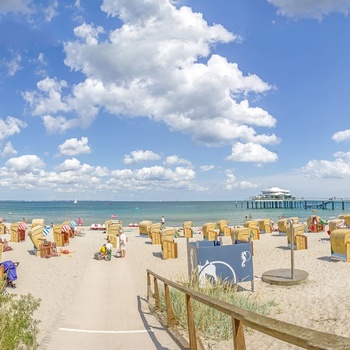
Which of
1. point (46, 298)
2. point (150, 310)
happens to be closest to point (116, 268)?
point (46, 298)

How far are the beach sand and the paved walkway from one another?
0.86 feet

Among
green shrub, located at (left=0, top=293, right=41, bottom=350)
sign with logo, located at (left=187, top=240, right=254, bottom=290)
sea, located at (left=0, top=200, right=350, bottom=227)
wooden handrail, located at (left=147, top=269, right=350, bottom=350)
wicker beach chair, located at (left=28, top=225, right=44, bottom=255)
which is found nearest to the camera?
wooden handrail, located at (left=147, top=269, right=350, bottom=350)

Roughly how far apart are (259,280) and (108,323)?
598 cm

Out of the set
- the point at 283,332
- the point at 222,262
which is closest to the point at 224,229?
the point at 222,262

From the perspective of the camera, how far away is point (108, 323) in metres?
6.26

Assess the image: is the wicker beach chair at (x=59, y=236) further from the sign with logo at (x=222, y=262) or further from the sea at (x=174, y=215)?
the sea at (x=174, y=215)

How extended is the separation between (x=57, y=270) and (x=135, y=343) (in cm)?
872

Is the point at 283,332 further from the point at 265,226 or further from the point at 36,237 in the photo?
the point at 265,226

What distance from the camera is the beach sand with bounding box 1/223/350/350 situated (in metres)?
6.32

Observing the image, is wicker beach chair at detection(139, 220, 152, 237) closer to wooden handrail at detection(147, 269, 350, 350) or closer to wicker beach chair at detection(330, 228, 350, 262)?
wicker beach chair at detection(330, 228, 350, 262)

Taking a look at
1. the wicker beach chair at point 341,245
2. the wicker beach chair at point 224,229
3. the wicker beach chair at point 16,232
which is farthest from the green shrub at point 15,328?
the wicker beach chair at point 224,229

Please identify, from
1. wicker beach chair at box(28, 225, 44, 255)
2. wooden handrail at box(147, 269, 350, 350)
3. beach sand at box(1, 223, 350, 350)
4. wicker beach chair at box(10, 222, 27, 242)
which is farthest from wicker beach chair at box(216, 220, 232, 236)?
wooden handrail at box(147, 269, 350, 350)

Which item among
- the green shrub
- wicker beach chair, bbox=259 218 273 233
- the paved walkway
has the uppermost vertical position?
the green shrub

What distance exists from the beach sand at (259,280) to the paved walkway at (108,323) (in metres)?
0.26
